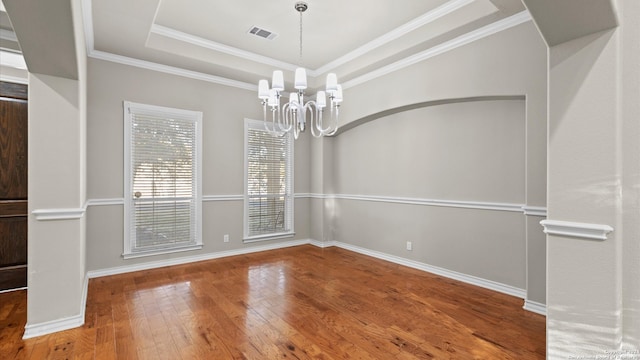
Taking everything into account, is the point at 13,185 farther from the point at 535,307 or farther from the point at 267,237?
the point at 535,307

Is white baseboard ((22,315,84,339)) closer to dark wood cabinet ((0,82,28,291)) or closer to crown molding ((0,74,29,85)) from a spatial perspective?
dark wood cabinet ((0,82,28,291))

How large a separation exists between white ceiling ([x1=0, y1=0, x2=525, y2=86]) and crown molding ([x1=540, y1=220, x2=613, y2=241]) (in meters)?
2.19

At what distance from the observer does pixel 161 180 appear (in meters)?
4.49

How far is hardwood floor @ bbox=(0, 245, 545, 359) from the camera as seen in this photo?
7.70ft

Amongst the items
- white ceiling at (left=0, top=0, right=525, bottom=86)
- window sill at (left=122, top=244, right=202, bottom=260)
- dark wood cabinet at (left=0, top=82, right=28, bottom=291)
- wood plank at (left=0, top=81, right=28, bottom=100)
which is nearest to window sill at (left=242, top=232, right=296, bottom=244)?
window sill at (left=122, top=244, right=202, bottom=260)

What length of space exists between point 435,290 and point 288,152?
3439mm

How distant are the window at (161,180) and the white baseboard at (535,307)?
4.25 m

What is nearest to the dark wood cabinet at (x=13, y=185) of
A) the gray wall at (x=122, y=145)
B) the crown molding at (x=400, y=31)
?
the gray wall at (x=122, y=145)

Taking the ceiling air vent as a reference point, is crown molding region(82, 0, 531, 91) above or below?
below

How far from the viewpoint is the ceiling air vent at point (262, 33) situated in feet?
12.8

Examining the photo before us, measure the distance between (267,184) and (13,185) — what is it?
325 centimetres

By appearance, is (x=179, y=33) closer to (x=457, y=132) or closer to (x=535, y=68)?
(x=457, y=132)

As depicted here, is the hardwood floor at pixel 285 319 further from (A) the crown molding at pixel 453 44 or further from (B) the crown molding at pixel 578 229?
(A) the crown molding at pixel 453 44


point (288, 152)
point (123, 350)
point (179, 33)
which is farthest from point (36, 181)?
point (288, 152)
